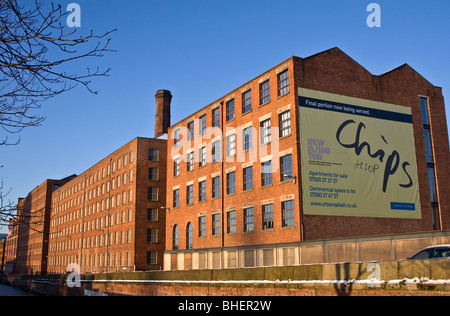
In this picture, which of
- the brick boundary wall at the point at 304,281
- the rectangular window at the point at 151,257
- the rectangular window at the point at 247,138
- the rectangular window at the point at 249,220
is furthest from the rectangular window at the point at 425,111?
the rectangular window at the point at 151,257

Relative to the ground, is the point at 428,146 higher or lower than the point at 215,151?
lower

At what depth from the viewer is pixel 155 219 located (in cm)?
6347

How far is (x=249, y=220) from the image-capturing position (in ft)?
130

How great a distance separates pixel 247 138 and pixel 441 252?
82.0ft

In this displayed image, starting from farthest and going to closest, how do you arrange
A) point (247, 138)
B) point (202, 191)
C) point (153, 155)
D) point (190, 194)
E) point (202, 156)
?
point (153, 155), point (190, 194), point (202, 156), point (202, 191), point (247, 138)

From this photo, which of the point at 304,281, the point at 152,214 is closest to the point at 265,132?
the point at 304,281

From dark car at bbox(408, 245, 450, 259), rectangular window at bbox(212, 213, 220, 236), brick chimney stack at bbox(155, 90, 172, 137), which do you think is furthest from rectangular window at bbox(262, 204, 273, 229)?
brick chimney stack at bbox(155, 90, 172, 137)

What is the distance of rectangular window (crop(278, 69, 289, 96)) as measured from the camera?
37.3 metres

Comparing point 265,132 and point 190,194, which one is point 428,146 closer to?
point 265,132

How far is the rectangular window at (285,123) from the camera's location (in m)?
36.3

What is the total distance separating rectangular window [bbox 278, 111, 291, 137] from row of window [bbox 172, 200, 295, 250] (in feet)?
17.8

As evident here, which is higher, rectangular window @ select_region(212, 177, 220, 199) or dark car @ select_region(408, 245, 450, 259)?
rectangular window @ select_region(212, 177, 220, 199)

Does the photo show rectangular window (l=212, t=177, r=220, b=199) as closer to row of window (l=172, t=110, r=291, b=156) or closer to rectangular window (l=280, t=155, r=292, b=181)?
row of window (l=172, t=110, r=291, b=156)

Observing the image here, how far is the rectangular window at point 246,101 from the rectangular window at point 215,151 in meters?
4.71
